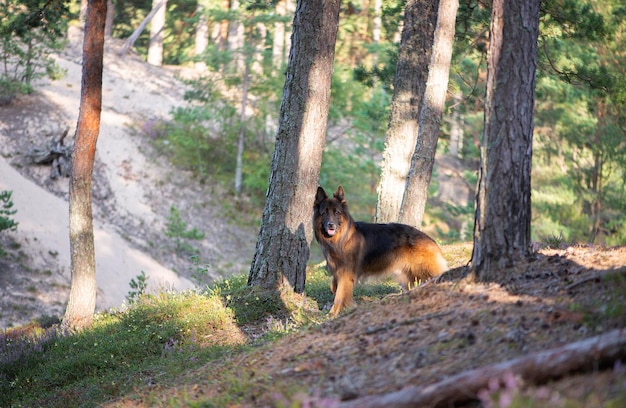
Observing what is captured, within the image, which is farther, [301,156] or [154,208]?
[154,208]

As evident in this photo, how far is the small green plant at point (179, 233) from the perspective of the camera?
2569 centimetres

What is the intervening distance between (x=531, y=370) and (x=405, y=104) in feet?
39.4

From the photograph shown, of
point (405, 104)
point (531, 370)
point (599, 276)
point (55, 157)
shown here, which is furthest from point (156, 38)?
point (531, 370)

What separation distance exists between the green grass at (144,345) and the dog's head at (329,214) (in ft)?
4.00

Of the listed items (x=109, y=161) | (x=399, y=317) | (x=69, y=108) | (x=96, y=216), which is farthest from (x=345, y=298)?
Answer: (x=69, y=108)

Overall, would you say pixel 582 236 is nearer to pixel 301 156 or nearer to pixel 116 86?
pixel 301 156

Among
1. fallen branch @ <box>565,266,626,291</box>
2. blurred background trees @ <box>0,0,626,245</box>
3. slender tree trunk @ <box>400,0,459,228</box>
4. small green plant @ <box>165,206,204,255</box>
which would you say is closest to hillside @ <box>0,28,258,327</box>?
small green plant @ <box>165,206,204,255</box>

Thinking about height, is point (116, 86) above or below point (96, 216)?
above

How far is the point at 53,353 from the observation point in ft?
35.1

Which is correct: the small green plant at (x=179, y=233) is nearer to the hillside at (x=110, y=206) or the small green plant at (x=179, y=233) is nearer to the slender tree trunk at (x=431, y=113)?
the hillside at (x=110, y=206)

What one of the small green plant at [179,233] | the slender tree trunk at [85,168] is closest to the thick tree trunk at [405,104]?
the slender tree trunk at [85,168]

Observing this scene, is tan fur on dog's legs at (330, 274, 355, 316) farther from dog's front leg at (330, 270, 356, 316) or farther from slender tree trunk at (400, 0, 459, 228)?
slender tree trunk at (400, 0, 459, 228)

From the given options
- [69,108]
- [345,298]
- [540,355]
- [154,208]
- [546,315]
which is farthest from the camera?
[69,108]

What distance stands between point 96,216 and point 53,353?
57.5ft
